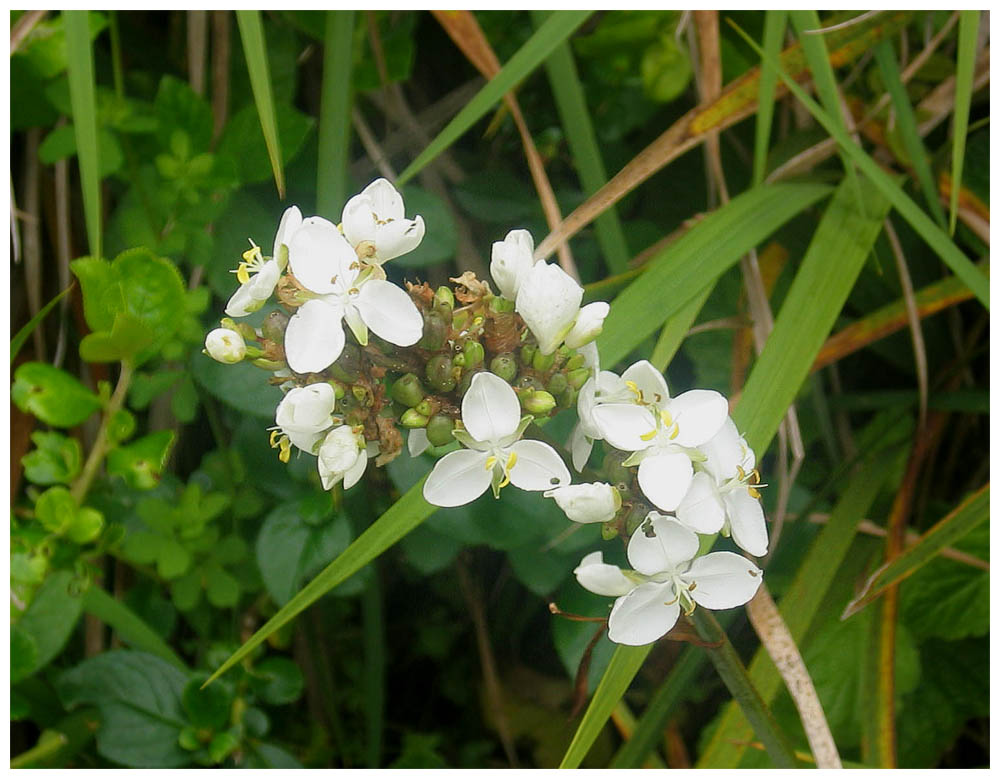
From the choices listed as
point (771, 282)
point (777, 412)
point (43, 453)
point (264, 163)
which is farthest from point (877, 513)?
point (43, 453)

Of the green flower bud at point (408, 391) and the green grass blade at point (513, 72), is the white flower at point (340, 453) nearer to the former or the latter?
the green flower bud at point (408, 391)

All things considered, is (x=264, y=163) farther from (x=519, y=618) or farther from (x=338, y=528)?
(x=519, y=618)

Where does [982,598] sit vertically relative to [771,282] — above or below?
below

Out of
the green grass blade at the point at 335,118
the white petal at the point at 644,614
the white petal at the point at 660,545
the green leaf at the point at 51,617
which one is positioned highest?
the green grass blade at the point at 335,118

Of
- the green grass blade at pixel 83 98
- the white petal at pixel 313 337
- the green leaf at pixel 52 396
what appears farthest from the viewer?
the green leaf at pixel 52 396

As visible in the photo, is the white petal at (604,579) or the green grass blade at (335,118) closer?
the white petal at (604,579)

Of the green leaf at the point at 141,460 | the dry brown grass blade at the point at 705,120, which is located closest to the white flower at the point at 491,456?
the dry brown grass blade at the point at 705,120

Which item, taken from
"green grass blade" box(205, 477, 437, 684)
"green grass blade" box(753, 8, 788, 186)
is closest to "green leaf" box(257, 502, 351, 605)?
"green grass blade" box(205, 477, 437, 684)
